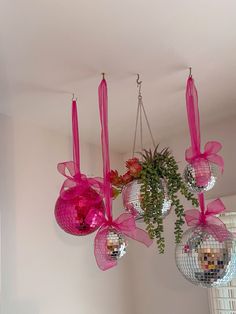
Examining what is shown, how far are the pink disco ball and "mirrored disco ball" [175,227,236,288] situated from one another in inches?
14.2

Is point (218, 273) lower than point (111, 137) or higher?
lower

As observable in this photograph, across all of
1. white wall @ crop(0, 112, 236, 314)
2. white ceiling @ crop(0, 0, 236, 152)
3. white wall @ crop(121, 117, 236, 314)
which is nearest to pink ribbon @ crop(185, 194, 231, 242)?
white ceiling @ crop(0, 0, 236, 152)

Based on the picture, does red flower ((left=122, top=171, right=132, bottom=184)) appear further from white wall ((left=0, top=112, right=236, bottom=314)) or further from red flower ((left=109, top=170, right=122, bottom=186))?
white wall ((left=0, top=112, right=236, bottom=314))

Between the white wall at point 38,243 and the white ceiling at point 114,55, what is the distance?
160 millimetres

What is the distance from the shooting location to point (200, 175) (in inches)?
62.9

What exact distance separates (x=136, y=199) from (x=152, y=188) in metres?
0.08

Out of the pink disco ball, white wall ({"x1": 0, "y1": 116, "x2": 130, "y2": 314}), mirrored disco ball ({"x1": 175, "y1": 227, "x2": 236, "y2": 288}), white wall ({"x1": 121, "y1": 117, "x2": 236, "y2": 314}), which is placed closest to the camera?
mirrored disco ball ({"x1": 175, "y1": 227, "x2": 236, "y2": 288})

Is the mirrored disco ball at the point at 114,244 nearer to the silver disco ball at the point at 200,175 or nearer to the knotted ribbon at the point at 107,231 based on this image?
the knotted ribbon at the point at 107,231

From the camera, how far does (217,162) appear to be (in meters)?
1.65

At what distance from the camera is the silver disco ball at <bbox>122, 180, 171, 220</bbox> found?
160 cm

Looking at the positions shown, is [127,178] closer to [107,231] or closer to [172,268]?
[107,231]

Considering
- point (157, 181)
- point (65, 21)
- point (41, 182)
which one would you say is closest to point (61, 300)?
point (41, 182)

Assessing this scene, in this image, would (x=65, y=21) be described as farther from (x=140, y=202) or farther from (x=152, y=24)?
(x=140, y=202)

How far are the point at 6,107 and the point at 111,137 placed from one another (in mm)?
818
